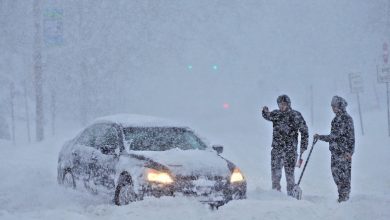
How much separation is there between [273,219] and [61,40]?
Result: 57.8 feet

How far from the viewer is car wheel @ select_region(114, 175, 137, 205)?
7.98 m

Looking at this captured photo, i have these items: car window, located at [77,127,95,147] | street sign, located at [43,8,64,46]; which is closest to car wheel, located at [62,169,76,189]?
car window, located at [77,127,95,147]

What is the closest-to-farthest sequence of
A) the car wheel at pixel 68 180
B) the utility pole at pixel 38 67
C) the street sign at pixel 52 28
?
the car wheel at pixel 68 180 → the utility pole at pixel 38 67 → the street sign at pixel 52 28

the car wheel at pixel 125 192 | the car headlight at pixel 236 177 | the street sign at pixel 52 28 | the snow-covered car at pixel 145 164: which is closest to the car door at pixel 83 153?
the snow-covered car at pixel 145 164

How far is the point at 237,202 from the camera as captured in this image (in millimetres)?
7488

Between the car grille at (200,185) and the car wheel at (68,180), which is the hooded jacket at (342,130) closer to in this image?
the car grille at (200,185)

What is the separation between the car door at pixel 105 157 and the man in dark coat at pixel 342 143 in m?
3.06

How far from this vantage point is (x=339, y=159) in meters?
9.17

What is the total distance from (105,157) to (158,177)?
1.45 metres

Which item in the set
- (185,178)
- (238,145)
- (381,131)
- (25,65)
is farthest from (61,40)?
(25,65)

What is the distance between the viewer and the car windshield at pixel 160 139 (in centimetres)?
890

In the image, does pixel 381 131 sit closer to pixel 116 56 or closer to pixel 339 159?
pixel 339 159

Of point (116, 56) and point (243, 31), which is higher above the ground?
point (243, 31)

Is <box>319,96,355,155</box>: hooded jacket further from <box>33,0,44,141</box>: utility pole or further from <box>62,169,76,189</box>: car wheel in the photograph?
<box>33,0,44,141</box>: utility pole
